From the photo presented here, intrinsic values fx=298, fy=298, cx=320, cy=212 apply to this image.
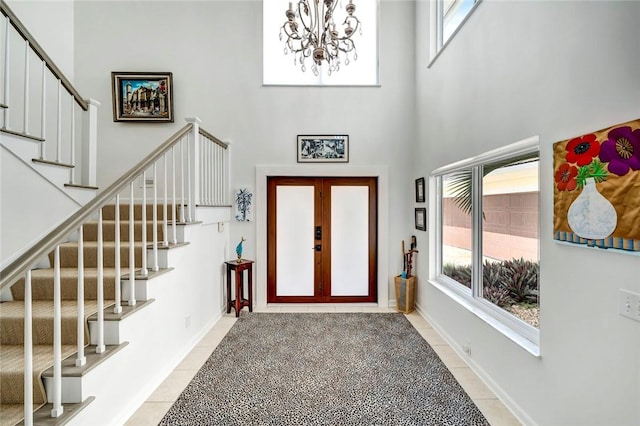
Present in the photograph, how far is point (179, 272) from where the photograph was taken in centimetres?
283

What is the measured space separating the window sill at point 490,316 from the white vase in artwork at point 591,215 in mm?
877

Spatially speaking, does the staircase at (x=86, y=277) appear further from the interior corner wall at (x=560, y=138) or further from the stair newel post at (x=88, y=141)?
the interior corner wall at (x=560, y=138)

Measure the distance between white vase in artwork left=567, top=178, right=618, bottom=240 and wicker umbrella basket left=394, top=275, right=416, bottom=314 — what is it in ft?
8.61

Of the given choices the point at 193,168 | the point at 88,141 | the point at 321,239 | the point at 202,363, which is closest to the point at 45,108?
the point at 88,141

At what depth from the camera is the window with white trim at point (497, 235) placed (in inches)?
83.4

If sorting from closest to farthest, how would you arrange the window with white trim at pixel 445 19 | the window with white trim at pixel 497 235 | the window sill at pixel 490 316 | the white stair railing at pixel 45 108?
the window sill at pixel 490 316
the window with white trim at pixel 497 235
the white stair railing at pixel 45 108
the window with white trim at pixel 445 19

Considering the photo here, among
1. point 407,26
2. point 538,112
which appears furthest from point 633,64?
point 407,26

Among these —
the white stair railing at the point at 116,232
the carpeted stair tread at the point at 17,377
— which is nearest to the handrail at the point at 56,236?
the white stair railing at the point at 116,232

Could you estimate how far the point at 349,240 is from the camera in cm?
447

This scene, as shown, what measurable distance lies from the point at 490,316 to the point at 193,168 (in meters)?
3.21

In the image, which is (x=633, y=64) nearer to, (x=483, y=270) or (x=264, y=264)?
(x=483, y=270)

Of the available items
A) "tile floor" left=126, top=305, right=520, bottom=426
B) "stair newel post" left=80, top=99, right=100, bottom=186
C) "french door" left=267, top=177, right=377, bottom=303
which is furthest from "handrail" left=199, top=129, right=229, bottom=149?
"tile floor" left=126, top=305, right=520, bottom=426

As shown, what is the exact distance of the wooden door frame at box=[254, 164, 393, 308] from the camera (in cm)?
432

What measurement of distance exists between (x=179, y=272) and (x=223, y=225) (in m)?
1.31
